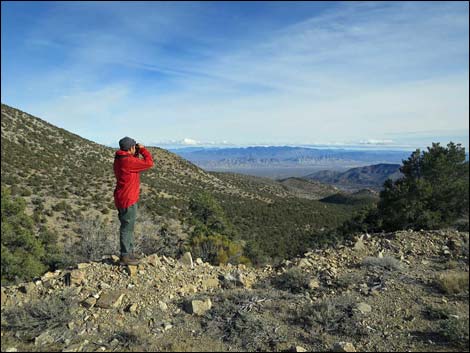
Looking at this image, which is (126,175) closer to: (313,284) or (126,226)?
(126,226)

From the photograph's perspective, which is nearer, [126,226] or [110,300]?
[110,300]

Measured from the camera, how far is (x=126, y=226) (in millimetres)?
6230

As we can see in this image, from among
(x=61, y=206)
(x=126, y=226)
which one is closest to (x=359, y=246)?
(x=126, y=226)

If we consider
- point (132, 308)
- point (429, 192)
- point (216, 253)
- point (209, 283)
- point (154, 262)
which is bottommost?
point (216, 253)

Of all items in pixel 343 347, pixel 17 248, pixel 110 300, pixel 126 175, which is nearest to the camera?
pixel 343 347

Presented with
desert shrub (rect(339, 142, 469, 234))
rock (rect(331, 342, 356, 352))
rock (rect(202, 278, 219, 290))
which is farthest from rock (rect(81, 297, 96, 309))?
desert shrub (rect(339, 142, 469, 234))

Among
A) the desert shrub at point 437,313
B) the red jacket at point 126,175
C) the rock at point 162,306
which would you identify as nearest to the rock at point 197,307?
the rock at point 162,306

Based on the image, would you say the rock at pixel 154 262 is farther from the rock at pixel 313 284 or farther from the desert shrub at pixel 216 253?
the desert shrub at pixel 216 253

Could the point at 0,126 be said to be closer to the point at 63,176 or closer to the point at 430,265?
the point at 63,176

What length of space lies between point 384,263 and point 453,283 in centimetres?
142

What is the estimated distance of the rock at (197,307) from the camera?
5.11 meters

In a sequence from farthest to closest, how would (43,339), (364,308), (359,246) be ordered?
1. (359,246)
2. (364,308)
3. (43,339)

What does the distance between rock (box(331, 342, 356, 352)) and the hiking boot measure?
3.96 meters

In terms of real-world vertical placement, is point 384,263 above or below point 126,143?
below
